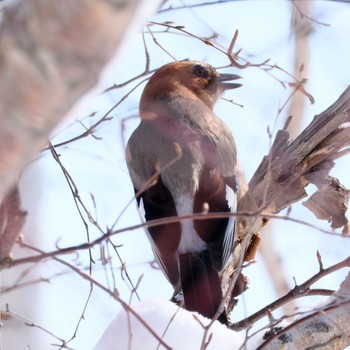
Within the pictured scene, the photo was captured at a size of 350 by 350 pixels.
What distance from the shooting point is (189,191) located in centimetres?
411

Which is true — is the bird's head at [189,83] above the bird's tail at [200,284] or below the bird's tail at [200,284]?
above

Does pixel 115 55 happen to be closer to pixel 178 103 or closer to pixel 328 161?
pixel 328 161

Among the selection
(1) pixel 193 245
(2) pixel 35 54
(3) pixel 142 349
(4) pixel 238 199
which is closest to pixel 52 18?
(2) pixel 35 54

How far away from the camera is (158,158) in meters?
4.24

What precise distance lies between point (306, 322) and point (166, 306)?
527 mm

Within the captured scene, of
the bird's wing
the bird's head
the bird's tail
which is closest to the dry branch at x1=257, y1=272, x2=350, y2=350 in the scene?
the bird's tail

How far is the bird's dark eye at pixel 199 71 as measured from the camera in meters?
5.53

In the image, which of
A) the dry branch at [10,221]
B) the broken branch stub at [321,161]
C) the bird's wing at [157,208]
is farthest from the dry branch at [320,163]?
the dry branch at [10,221]

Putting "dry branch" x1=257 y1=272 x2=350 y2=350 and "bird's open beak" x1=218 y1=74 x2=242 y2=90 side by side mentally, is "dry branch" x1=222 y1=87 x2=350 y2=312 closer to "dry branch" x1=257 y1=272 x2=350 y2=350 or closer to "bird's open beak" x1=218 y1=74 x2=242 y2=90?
"dry branch" x1=257 y1=272 x2=350 y2=350

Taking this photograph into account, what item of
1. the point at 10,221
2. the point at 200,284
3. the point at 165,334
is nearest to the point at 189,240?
the point at 200,284

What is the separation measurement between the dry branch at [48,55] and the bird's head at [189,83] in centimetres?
389

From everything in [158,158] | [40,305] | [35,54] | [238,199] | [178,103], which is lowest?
[35,54]

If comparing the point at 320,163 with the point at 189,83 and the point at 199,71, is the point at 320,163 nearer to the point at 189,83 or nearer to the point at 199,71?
the point at 189,83

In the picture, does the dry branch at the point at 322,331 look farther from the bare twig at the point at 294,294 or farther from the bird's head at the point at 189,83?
the bird's head at the point at 189,83
